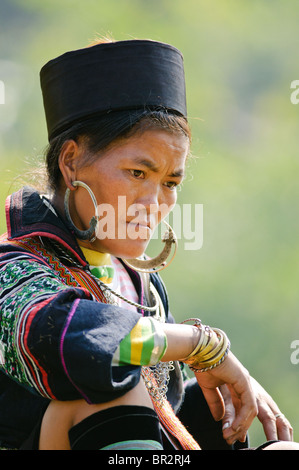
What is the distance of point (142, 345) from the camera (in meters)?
1.94

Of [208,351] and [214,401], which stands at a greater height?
[208,351]

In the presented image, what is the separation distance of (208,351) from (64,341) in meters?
0.58

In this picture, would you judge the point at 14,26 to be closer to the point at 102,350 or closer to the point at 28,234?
the point at 28,234

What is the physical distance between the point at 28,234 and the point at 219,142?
19.3 ft

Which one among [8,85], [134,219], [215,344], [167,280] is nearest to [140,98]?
[134,219]

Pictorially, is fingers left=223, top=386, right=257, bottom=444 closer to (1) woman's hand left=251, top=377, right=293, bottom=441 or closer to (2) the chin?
(1) woman's hand left=251, top=377, right=293, bottom=441

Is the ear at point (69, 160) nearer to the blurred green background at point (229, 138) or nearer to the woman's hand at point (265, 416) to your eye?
the woman's hand at point (265, 416)

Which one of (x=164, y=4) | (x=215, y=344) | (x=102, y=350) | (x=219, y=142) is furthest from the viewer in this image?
(x=164, y=4)

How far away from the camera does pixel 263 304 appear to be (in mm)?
5996

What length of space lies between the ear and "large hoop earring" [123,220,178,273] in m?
0.43

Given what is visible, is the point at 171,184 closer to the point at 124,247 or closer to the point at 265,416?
the point at 124,247

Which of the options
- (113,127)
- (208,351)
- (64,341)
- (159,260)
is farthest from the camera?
(159,260)

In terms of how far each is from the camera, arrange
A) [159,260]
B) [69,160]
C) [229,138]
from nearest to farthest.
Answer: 1. [69,160]
2. [159,260]
3. [229,138]

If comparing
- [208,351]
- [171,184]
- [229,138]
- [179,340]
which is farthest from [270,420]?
[229,138]
